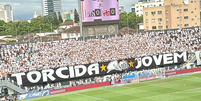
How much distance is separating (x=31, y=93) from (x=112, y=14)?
19138mm

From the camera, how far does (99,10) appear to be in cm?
4603

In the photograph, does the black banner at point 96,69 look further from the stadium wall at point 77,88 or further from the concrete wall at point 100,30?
the concrete wall at point 100,30

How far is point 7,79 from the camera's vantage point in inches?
1422

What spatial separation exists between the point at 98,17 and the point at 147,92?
56.3 feet

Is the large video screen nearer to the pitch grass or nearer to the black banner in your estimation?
the black banner

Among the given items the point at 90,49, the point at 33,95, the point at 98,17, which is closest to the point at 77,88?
the point at 33,95

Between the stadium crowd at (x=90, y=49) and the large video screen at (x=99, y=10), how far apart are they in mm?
3464

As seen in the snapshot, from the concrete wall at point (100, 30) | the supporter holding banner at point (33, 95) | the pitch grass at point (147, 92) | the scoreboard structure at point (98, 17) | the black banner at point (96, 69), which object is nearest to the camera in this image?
the pitch grass at point (147, 92)

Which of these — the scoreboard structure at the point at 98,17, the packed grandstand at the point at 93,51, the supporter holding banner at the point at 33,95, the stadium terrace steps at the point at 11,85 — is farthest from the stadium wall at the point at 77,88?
the scoreboard structure at the point at 98,17

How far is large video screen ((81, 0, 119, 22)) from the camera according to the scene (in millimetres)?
45031

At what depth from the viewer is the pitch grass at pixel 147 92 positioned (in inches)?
1212

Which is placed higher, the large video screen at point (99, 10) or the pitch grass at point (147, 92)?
the large video screen at point (99, 10)

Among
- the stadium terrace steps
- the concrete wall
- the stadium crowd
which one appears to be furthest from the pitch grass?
the concrete wall

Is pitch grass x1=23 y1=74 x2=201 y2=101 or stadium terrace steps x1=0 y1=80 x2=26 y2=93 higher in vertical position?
stadium terrace steps x1=0 y1=80 x2=26 y2=93
